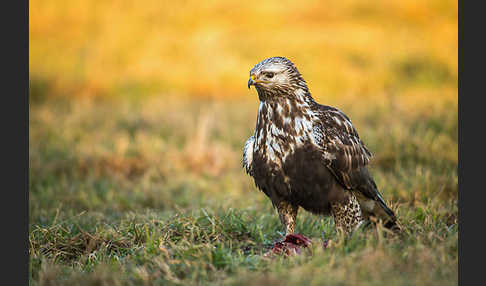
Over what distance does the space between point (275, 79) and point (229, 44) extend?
1073 cm

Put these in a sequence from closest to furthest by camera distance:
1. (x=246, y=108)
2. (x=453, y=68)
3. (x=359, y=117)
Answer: (x=359, y=117)
(x=246, y=108)
(x=453, y=68)

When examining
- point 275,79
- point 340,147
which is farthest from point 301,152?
point 275,79

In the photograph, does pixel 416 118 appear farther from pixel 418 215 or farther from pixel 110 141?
pixel 110 141

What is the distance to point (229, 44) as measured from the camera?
13922 mm

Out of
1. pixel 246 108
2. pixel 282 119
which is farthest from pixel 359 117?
pixel 282 119

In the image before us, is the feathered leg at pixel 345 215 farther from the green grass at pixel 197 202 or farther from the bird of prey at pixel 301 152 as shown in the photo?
the green grass at pixel 197 202

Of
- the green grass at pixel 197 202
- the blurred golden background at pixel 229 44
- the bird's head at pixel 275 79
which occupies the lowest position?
the green grass at pixel 197 202

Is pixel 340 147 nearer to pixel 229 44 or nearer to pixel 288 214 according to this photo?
pixel 288 214

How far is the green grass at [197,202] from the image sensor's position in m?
2.89

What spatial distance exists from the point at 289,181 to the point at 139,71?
1066 centimetres

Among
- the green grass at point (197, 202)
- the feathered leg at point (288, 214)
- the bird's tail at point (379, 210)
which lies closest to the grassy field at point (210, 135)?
the green grass at point (197, 202)

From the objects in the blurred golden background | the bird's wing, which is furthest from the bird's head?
the blurred golden background

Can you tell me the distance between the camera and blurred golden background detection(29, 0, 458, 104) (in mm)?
12617

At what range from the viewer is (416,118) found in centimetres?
761
